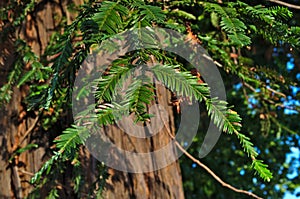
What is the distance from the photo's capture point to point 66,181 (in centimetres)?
175

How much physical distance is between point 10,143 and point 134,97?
964mm

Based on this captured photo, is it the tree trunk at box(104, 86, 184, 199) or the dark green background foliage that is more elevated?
the dark green background foliage

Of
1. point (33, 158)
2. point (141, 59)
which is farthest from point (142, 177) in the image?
point (141, 59)

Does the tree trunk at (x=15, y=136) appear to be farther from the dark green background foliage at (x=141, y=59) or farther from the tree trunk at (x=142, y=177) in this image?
the tree trunk at (x=142, y=177)

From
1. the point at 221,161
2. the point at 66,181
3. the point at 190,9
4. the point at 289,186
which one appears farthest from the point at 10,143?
the point at 289,186

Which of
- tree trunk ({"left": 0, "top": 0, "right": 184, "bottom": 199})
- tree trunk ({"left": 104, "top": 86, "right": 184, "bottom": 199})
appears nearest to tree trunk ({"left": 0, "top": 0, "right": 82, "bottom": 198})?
tree trunk ({"left": 0, "top": 0, "right": 184, "bottom": 199})

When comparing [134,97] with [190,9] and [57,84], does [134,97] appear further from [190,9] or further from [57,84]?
[190,9]

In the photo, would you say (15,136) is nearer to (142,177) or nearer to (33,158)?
(33,158)

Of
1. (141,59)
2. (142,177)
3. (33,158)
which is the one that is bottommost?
(142,177)

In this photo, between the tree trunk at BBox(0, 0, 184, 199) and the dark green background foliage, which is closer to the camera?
the dark green background foliage

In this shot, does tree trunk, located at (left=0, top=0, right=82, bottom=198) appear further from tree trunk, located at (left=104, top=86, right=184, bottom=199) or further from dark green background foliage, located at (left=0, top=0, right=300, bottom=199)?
tree trunk, located at (left=104, top=86, right=184, bottom=199)

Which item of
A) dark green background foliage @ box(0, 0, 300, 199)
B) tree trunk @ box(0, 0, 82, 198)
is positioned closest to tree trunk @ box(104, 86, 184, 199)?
dark green background foliage @ box(0, 0, 300, 199)

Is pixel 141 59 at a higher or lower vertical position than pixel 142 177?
higher

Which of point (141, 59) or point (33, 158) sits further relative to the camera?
point (33, 158)
